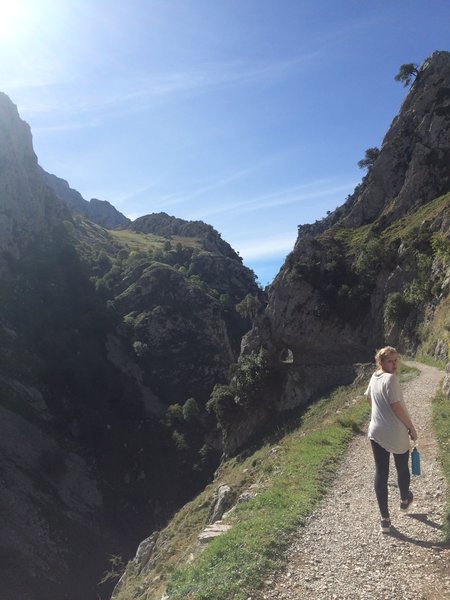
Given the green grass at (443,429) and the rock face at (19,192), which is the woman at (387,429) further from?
the rock face at (19,192)

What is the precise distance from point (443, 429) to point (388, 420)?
8.43 meters

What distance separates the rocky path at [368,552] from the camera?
23.7ft

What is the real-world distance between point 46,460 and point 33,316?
1562 inches

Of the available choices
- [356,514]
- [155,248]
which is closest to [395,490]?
[356,514]

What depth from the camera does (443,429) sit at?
15.5 meters

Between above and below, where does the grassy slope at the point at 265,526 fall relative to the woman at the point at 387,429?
below

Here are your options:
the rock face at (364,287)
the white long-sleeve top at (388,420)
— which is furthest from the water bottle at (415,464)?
the rock face at (364,287)

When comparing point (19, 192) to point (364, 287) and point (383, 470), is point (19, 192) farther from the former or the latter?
point (383, 470)

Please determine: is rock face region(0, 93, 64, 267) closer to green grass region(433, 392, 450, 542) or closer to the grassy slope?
the grassy slope

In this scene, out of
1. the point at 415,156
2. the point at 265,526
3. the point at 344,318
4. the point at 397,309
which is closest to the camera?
the point at 265,526

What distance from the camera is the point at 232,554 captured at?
30.1 feet

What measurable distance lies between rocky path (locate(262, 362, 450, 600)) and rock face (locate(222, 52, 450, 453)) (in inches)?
1150

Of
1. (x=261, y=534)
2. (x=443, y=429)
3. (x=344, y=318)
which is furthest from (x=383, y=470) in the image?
(x=344, y=318)

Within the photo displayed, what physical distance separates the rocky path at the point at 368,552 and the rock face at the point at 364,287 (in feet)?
95.8
